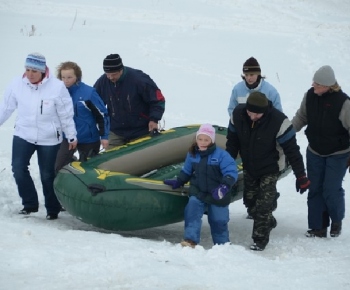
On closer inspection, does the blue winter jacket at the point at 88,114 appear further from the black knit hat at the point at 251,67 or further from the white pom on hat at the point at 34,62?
the black knit hat at the point at 251,67

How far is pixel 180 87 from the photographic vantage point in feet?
44.3

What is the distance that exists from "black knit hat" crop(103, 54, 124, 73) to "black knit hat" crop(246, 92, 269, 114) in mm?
1573

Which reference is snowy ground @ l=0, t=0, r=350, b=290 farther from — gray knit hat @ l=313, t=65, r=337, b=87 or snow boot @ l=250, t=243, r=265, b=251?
gray knit hat @ l=313, t=65, r=337, b=87

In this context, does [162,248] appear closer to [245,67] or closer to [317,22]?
[245,67]

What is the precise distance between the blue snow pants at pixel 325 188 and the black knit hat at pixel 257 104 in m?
1.08

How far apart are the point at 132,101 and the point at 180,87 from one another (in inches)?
240

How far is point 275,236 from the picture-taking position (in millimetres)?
7293

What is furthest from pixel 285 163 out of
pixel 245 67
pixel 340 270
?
pixel 340 270

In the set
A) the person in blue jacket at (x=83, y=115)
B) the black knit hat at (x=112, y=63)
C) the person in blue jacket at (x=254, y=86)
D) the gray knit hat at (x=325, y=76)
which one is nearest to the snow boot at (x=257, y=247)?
the person in blue jacket at (x=254, y=86)

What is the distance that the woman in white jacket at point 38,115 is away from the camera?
22.1ft

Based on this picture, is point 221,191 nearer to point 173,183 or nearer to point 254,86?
point 173,183

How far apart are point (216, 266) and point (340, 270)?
110cm

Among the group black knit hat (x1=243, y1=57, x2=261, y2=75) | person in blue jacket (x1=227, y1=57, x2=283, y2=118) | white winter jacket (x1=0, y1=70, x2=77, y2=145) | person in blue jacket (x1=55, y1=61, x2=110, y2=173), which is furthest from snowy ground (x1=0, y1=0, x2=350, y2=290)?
black knit hat (x1=243, y1=57, x2=261, y2=75)

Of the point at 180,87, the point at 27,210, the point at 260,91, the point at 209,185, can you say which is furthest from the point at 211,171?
→ the point at 180,87
